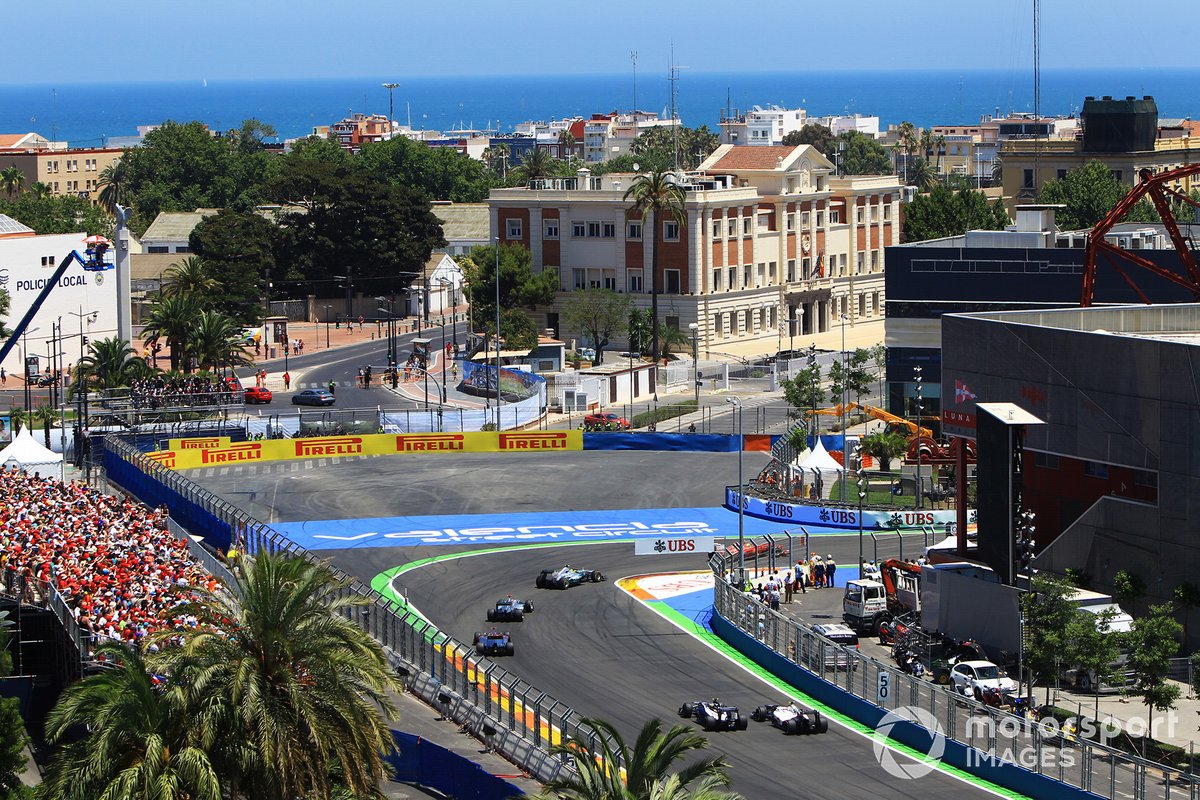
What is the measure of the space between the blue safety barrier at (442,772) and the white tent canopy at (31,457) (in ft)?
141

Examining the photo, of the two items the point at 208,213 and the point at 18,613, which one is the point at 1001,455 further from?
the point at 208,213

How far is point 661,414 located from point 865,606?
1932 inches

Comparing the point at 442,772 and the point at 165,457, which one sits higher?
the point at 165,457

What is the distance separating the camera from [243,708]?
3744 cm

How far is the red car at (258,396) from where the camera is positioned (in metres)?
117

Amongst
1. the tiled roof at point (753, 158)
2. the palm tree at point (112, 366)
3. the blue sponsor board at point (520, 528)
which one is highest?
the tiled roof at point (753, 158)

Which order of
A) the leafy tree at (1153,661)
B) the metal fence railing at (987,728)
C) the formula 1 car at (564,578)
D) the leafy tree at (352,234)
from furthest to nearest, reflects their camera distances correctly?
1. the leafy tree at (352,234)
2. the formula 1 car at (564,578)
3. the leafy tree at (1153,661)
4. the metal fence railing at (987,728)

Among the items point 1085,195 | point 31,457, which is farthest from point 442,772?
point 1085,195

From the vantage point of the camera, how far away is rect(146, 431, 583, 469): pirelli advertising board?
94750 mm

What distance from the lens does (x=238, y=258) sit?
524ft

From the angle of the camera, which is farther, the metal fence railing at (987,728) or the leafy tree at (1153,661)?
the leafy tree at (1153,661)

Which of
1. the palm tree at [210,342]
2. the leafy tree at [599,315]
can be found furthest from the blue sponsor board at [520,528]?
the leafy tree at [599,315]

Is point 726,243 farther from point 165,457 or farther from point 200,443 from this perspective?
point 165,457

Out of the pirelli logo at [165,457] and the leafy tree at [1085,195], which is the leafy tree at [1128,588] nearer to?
the pirelli logo at [165,457]
